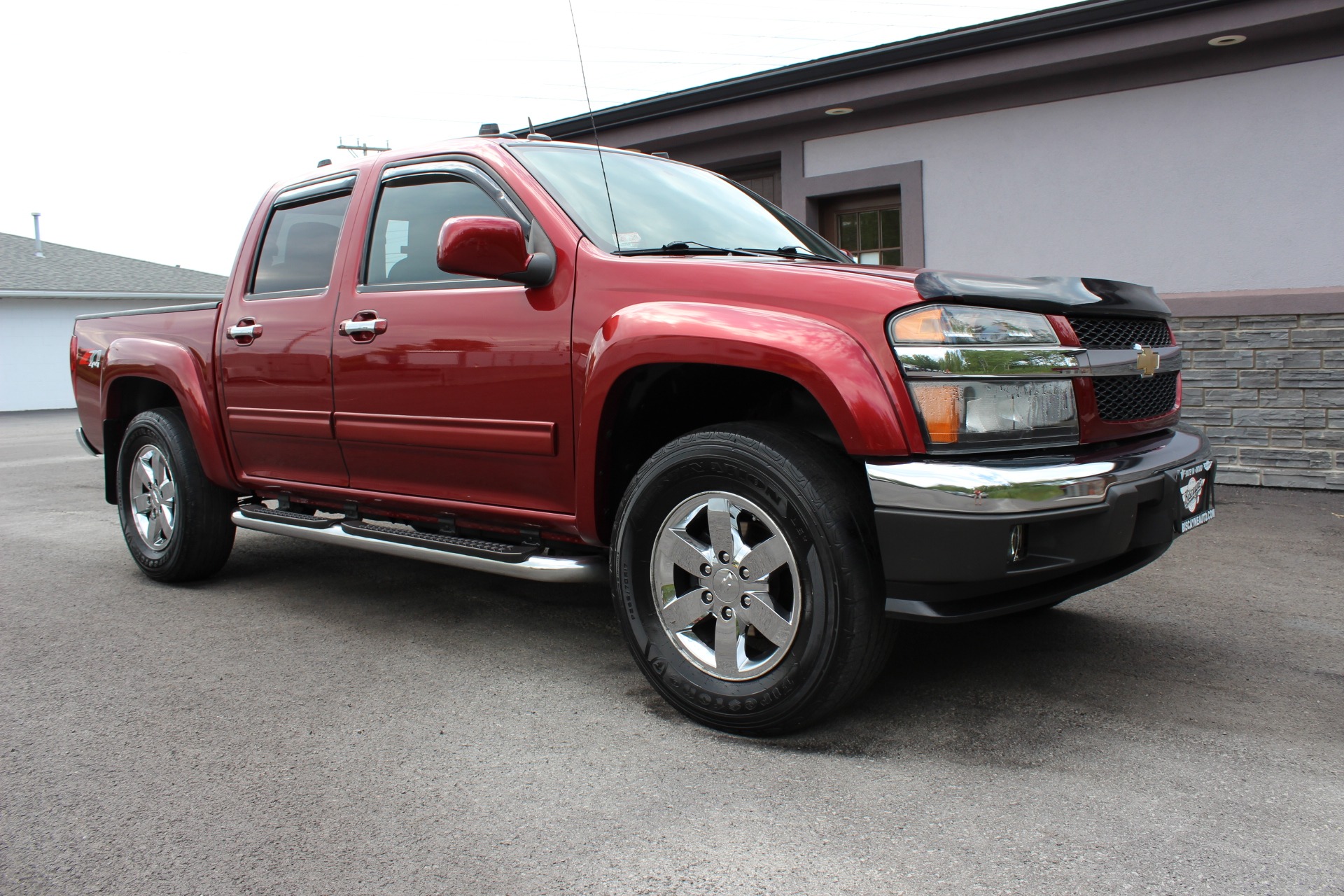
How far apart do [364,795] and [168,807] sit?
0.48 m

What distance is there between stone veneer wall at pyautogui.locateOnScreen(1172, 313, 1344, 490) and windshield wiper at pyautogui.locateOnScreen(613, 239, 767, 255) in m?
4.75

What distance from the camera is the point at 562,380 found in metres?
3.36

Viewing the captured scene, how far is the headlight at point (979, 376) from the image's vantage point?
2.62m

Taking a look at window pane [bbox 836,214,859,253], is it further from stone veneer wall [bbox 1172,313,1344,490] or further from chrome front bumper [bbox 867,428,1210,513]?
chrome front bumper [bbox 867,428,1210,513]

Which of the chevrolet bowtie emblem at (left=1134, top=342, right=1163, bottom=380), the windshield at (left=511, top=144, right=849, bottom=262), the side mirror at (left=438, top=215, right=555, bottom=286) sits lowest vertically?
the chevrolet bowtie emblem at (left=1134, top=342, right=1163, bottom=380)

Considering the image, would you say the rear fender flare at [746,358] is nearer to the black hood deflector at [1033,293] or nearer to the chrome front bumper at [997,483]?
the chrome front bumper at [997,483]

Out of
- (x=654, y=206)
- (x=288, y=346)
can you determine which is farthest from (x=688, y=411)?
(x=288, y=346)

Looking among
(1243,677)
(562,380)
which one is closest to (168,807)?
(562,380)

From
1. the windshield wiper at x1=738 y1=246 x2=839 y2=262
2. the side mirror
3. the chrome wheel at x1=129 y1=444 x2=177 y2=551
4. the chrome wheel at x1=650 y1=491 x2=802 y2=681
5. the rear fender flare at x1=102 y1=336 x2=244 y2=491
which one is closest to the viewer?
the chrome wheel at x1=650 y1=491 x2=802 y2=681

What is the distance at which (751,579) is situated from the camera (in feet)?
9.50

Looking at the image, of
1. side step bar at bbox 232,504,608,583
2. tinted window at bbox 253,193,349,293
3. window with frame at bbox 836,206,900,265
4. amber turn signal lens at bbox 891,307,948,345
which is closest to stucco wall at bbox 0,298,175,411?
window with frame at bbox 836,206,900,265

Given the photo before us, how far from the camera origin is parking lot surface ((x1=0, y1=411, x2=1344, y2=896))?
2.21 m

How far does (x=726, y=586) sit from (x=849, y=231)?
7486 mm

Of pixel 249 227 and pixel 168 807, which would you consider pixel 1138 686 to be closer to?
pixel 168 807
